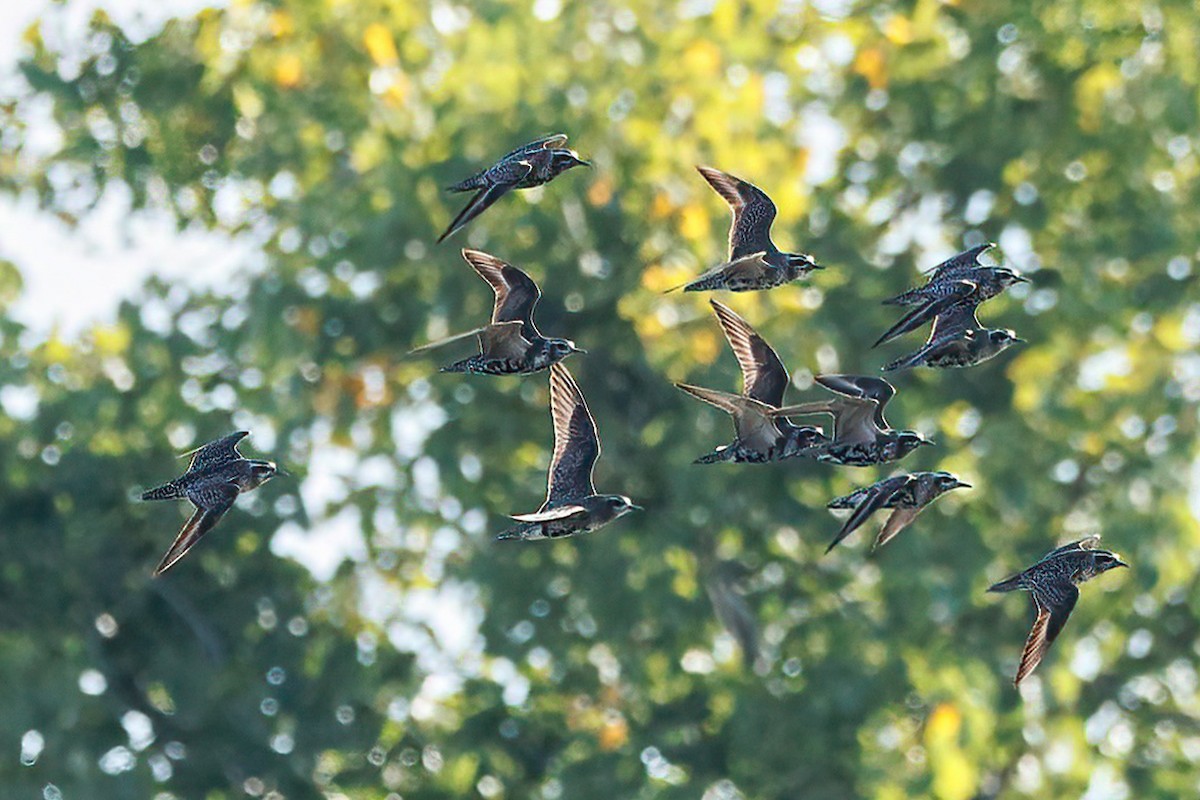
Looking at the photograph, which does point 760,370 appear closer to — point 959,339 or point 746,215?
point 746,215

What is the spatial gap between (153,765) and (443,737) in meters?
2.92

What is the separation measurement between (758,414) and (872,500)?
92cm

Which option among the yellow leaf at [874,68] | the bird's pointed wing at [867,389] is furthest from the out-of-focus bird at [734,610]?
the bird's pointed wing at [867,389]

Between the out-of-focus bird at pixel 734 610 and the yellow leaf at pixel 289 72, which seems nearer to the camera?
the out-of-focus bird at pixel 734 610

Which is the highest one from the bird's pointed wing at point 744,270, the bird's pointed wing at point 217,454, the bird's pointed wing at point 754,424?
the bird's pointed wing at point 744,270

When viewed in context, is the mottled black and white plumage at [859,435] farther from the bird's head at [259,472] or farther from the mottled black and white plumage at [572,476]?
the bird's head at [259,472]

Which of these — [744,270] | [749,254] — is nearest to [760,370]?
[749,254]

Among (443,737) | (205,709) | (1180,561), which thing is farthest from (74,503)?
(1180,561)

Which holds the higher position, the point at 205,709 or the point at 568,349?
A: the point at 568,349

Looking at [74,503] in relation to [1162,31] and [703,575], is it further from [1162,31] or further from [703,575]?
[1162,31]

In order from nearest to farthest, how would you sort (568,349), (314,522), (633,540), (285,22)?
(568,349), (633,540), (314,522), (285,22)

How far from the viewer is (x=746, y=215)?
48.2 feet

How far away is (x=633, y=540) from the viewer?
24547 mm

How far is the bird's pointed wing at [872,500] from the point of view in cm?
1249
